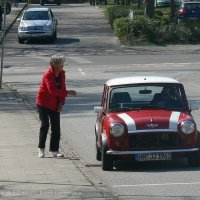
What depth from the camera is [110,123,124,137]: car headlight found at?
13.2 m

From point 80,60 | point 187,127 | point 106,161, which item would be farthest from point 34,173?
point 80,60

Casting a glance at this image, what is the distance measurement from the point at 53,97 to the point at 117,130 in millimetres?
1550

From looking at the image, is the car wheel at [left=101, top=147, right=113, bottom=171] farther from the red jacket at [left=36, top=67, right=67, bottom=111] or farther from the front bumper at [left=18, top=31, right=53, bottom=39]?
the front bumper at [left=18, top=31, right=53, bottom=39]

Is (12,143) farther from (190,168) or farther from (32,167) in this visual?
(190,168)

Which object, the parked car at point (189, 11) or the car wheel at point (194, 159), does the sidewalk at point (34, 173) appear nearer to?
the car wheel at point (194, 159)

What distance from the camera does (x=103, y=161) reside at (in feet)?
44.1

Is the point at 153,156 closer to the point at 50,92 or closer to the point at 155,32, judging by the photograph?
the point at 50,92

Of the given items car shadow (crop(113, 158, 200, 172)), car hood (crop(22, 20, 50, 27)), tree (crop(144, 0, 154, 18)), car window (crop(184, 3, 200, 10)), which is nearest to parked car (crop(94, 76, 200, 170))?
car shadow (crop(113, 158, 200, 172))

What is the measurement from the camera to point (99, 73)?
109ft

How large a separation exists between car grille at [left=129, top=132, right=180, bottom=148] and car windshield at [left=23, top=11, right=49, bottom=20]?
36.3m

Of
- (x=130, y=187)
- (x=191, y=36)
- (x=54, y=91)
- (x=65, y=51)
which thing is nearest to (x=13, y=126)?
(x=54, y=91)

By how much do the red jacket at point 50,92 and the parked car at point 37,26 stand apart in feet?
110

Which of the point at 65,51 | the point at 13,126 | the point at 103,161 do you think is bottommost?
the point at 65,51

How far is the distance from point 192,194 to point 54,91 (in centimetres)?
375
